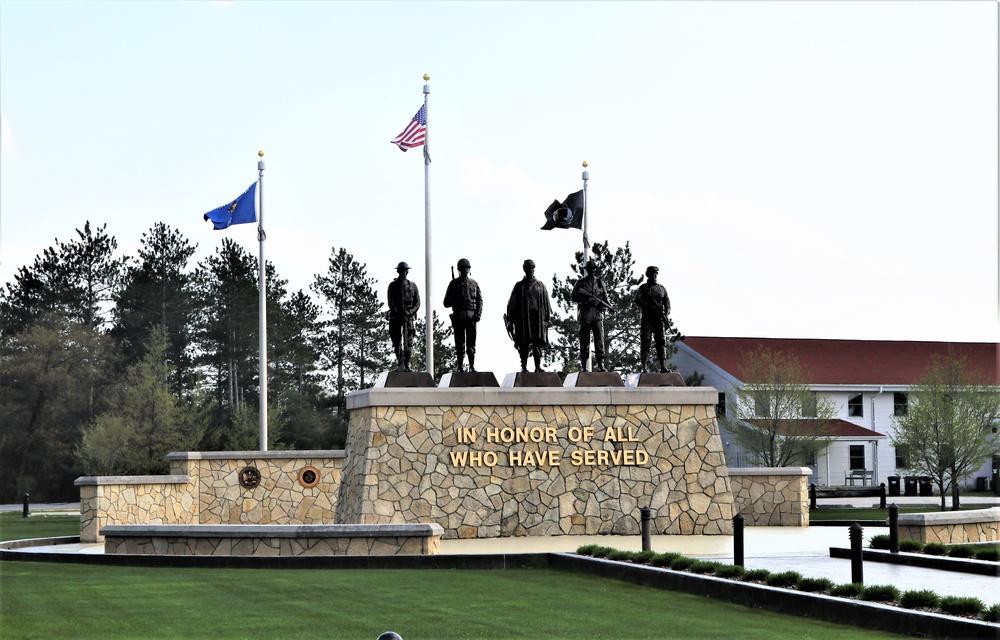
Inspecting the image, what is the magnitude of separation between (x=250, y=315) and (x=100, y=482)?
3546 centimetres

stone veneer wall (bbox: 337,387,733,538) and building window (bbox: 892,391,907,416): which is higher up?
building window (bbox: 892,391,907,416)

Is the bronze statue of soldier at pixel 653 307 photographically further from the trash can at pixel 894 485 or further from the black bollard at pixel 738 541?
the trash can at pixel 894 485

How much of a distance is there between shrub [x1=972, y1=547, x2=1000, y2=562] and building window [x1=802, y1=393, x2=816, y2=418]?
31.1m

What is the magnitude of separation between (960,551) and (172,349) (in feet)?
163

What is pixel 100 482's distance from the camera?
25.9 meters

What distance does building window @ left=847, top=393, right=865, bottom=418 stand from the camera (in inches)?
2190

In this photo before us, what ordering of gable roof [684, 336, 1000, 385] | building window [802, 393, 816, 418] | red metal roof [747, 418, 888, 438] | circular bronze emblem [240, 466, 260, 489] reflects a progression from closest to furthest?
circular bronze emblem [240, 466, 260, 489]
building window [802, 393, 816, 418]
red metal roof [747, 418, 888, 438]
gable roof [684, 336, 1000, 385]

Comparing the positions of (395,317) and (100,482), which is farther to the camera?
(100,482)

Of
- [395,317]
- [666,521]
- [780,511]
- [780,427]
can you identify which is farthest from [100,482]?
[780,427]

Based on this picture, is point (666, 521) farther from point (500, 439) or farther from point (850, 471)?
point (850, 471)

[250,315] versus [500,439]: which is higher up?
[250,315]

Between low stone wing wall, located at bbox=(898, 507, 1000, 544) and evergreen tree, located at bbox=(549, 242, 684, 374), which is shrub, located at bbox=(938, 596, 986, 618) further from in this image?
evergreen tree, located at bbox=(549, 242, 684, 374)

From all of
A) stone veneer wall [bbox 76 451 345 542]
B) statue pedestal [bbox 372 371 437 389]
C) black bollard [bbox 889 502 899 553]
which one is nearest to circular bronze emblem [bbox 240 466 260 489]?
stone veneer wall [bbox 76 451 345 542]

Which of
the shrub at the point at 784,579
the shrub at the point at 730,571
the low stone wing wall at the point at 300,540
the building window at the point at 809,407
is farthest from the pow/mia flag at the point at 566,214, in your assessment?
the building window at the point at 809,407
